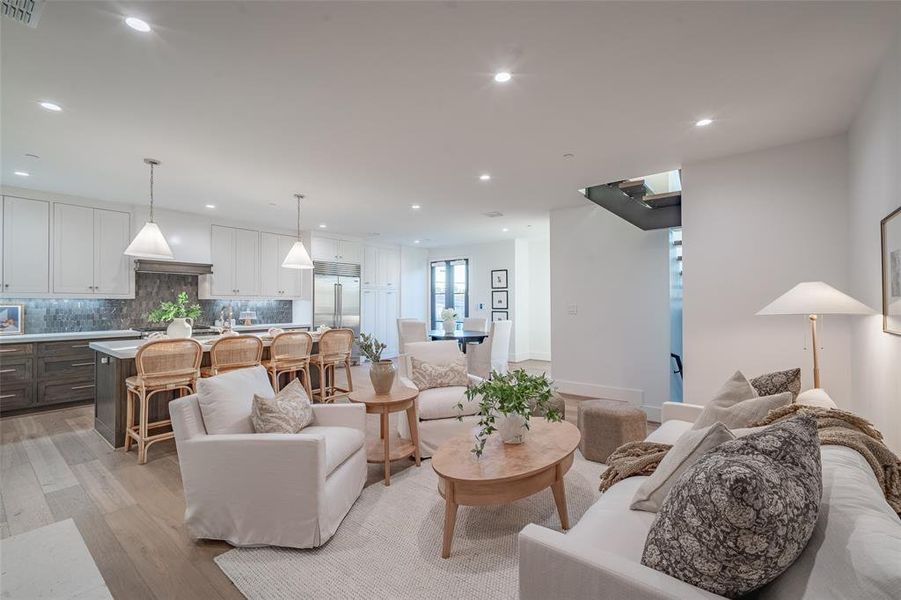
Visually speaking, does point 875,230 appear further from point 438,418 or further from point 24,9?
point 24,9

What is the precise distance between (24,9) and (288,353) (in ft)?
10.6

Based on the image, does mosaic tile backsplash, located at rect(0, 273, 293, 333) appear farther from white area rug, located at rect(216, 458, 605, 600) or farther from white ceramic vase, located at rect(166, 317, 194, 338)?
white area rug, located at rect(216, 458, 605, 600)

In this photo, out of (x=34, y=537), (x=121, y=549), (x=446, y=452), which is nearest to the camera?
(x=34, y=537)

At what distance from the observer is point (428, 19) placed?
6.02 ft

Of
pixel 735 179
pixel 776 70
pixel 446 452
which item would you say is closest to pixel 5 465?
pixel 446 452

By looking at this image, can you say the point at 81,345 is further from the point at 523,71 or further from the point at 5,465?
the point at 523,71

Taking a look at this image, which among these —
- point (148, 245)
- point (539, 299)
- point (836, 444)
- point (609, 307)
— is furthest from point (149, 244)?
point (539, 299)

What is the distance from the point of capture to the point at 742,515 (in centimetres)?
84

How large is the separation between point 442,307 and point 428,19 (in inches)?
306

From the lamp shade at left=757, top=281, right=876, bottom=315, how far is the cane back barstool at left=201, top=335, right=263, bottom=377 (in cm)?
423

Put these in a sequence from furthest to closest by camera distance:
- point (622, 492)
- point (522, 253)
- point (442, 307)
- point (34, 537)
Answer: point (442, 307) → point (522, 253) → point (34, 537) → point (622, 492)

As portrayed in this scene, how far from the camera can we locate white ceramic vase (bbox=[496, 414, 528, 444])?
2.28 m

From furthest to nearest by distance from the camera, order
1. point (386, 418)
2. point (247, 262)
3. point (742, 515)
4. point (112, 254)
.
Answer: point (247, 262)
point (112, 254)
point (386, 418)
point (742, 515)

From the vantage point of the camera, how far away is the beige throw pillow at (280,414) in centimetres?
222
